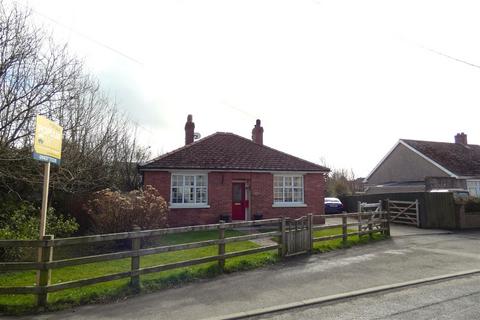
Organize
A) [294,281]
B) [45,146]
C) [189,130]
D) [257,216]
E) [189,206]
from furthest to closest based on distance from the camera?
[189,130] < [257,216] < [189,206] < [294,281] < [45,146]

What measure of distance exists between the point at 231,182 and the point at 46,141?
13015 millimetres

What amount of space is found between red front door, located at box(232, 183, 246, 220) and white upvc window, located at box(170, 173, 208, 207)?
1.62m

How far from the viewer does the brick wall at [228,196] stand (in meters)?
18.3

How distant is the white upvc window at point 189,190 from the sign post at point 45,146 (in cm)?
1146

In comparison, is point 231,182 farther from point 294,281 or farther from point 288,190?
point 294,281

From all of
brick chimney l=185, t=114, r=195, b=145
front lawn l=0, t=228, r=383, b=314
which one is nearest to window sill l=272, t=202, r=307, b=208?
brick chimney l=185, t=114, r=195, b=145

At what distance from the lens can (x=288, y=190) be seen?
67.2ft

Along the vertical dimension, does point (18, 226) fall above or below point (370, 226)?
above


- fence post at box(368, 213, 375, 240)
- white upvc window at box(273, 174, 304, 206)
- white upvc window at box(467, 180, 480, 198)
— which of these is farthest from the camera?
white upvc window at box(467, 180, 480, 198)

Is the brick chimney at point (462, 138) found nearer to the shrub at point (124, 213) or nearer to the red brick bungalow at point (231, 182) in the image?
the red brick bungalow at point (231, 182)

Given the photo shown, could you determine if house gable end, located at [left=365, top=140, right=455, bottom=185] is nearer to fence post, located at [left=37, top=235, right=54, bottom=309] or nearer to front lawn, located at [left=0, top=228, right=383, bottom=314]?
front lawn, located at [left=0, top=228, right=383, bottom=314]

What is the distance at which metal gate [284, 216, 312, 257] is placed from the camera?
10242 mm

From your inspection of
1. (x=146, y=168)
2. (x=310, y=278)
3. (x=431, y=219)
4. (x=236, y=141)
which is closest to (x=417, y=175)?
(x=431, y=219)

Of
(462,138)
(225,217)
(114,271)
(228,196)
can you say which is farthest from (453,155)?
(114,271)
